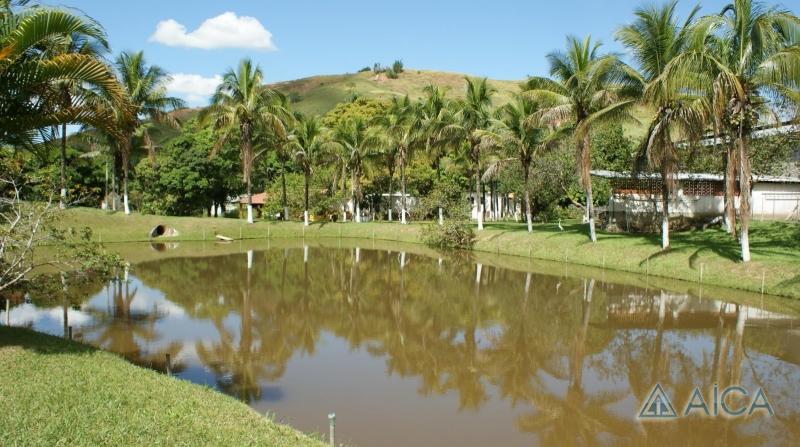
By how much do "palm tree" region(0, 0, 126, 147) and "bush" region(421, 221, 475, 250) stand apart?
1033 inches

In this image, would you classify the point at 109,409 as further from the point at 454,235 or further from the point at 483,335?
the point at 454,235

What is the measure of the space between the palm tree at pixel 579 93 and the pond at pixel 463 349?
6.19m

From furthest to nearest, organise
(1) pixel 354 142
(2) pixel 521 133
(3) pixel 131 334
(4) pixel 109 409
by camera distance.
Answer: (1) pixel 354 142 → (2) pixel 521 133 → (3) pixel 131 334 → (4) pixel 109 409

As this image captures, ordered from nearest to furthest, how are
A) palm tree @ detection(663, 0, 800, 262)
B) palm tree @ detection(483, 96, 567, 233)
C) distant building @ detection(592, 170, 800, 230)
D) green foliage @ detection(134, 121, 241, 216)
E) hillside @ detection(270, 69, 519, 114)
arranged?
palm tree @ detection(663, 0, 800, 262)
palm tree @ detection(483, 96, 567, 233)
distant building @ detection(592, 170, 800, 230)
green foliage @ detection(134, 121, 241, 216)
hillside @ detection(270, 69, 519, 114)

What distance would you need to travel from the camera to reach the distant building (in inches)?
1321

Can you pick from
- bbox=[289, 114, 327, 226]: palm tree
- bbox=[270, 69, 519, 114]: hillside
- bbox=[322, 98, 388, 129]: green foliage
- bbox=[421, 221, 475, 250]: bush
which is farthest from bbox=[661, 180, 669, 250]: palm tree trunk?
bbox=[270, 69, 519, 114]: hillside

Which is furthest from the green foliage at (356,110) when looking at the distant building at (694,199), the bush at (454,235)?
the distant building at (694,199)

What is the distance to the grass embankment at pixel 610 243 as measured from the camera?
68.3 ft

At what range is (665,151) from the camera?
23656mm

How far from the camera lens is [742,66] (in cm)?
1973

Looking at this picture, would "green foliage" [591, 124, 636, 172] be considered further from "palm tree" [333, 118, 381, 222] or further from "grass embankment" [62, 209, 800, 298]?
"palm tree" [333, 118, 381, 222]

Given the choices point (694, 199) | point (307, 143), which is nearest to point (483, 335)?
point (694, 199)

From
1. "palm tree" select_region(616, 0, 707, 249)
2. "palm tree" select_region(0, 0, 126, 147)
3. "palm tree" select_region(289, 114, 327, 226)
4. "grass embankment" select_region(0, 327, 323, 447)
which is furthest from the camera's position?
"palm tree" select_region(289, 114, 327, 226)

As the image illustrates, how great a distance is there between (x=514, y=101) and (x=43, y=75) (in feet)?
88.5
